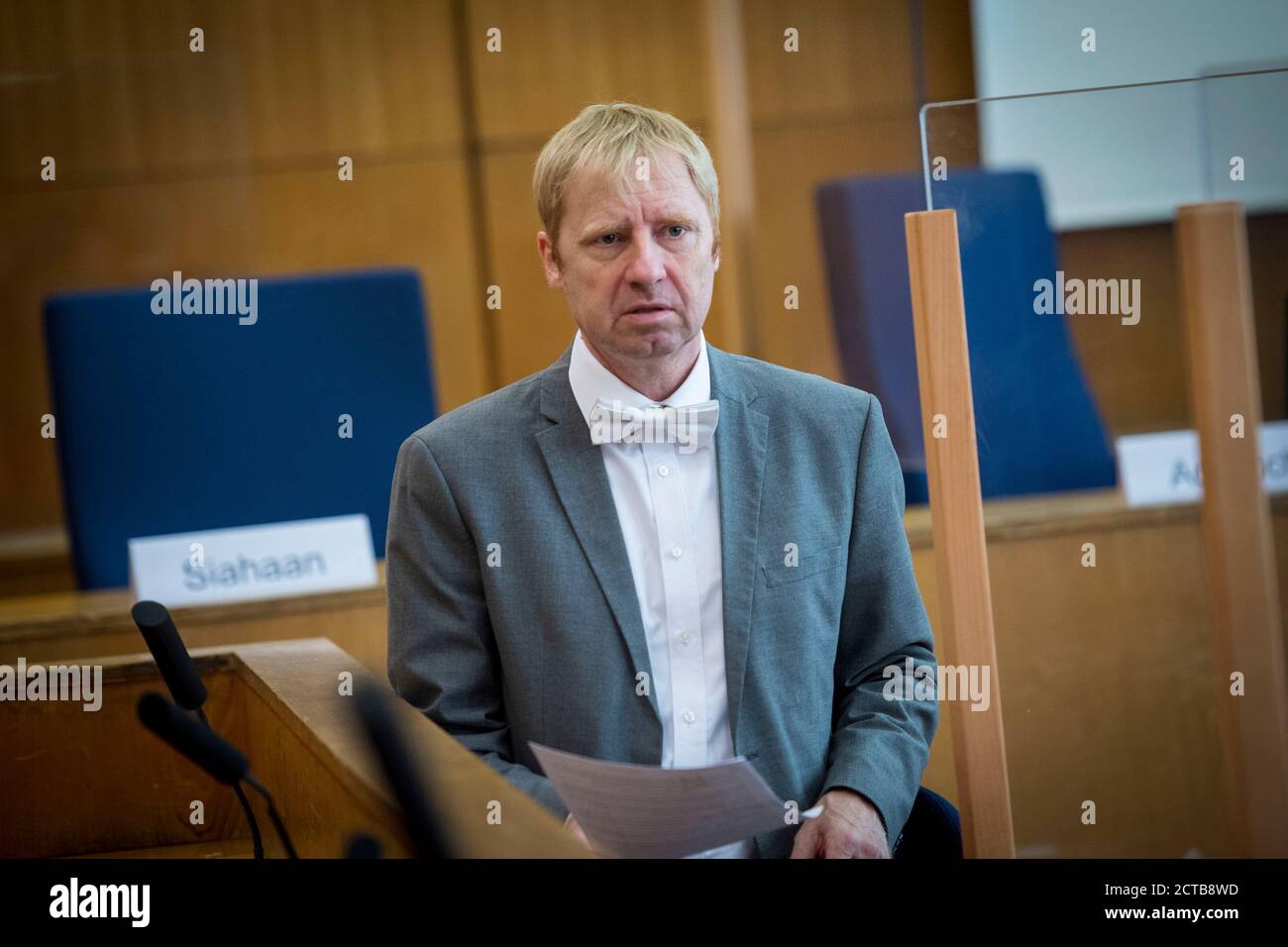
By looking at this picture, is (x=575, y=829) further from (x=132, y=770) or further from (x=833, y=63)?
(x=833, y=63)

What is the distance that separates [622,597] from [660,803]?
0.28 metres

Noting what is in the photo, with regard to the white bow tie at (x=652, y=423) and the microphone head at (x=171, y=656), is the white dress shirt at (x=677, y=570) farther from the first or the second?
the microphone head at (x=171, y=656)

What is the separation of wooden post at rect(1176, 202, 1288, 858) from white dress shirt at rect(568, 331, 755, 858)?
1.74 ft

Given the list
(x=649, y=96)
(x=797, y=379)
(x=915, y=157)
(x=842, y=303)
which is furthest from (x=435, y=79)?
(x=797, y=379)

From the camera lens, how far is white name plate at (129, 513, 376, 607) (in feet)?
7.83

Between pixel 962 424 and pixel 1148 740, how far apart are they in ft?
1.84

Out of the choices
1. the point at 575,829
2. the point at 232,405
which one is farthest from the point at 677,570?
the point at 232,405

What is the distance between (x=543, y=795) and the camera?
4.53 ft

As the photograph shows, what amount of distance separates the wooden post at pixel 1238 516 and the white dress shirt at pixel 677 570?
1.74 feet

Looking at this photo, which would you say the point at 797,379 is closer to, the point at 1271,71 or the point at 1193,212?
the point at 1193,212

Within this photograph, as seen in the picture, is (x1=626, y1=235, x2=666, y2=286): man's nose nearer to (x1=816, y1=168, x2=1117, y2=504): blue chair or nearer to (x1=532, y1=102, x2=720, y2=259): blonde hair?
(x1=532, y1=102, x2=720, y2=259): blonde hair

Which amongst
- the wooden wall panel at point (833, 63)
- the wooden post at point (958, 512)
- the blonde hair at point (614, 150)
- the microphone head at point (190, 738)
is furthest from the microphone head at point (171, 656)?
the wooden wall panel at point (833, 63)

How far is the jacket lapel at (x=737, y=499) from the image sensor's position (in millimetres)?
1423

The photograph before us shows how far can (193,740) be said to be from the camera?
0.97 meters
